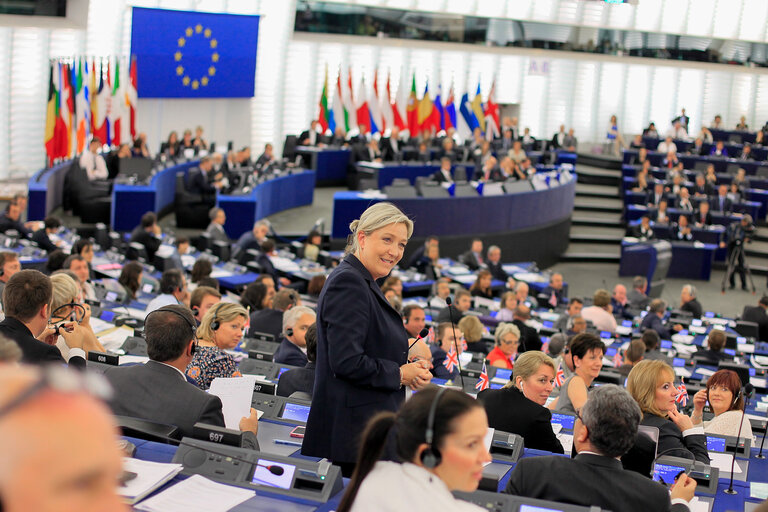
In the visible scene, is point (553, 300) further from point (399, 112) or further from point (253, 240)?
point (399, 112)

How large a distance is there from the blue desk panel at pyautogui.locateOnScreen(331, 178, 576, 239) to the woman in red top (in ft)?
23.1

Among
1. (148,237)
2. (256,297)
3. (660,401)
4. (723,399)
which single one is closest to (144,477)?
(660,401)

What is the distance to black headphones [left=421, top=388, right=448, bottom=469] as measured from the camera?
199cm

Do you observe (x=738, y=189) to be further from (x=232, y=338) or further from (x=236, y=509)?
(x=236, y=509)

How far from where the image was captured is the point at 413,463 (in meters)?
2.05

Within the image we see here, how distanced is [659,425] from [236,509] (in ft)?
8.13

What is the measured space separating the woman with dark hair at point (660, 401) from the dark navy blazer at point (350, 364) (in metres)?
1.83

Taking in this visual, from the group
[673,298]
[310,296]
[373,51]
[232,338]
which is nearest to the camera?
[232,338]

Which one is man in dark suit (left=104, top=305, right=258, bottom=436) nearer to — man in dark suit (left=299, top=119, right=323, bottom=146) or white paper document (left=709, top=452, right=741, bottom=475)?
white paper document (left=709, top=452, right=741, bottom=475)

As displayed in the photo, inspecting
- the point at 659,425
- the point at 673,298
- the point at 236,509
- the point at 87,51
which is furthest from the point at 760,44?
the point at 236,509

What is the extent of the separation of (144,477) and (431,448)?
1.03 meters

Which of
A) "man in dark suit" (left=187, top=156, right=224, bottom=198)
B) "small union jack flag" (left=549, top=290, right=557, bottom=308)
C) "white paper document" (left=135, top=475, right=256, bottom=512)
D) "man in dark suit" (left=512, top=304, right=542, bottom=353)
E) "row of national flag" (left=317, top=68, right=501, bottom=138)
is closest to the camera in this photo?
"white paper document" (left=135, top=475, right=256, bottom=512)

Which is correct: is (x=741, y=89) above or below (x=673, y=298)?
above

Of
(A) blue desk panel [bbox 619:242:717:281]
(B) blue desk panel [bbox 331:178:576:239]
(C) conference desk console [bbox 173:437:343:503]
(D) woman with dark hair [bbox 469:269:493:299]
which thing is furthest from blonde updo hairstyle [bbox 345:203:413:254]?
(A) blue desk panel [bbox 619:242:717:281]
